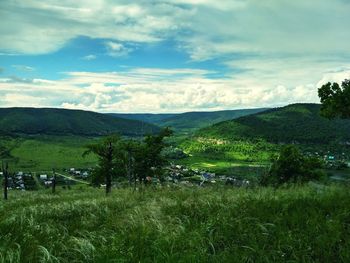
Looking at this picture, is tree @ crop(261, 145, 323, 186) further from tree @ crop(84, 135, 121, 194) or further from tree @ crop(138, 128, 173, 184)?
tree @ crop(84, 135, 121, 194)

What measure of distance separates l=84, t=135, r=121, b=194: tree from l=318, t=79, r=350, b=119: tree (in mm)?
26848

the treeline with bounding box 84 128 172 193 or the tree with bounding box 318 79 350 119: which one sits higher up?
the tree with bounding box 318 79 350 119

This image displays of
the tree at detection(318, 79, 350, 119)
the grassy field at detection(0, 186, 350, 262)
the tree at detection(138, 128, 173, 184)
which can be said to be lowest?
the tree at detection(138, 128, 173, 184)

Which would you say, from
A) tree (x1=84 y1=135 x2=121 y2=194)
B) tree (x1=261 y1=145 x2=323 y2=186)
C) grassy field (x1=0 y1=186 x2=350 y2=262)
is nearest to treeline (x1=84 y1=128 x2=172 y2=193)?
tree (x1=84 y1=135 x2=121 y2=194)

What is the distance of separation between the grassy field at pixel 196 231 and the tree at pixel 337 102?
2122 centimetres

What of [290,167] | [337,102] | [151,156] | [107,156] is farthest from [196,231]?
[290,167]

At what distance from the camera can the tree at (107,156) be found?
49406 mm

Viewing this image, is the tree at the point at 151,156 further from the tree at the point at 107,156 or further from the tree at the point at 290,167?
the tree at the point at 290,167

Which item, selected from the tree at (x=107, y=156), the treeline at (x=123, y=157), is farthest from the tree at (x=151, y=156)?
the tree at (x=107, y=156)

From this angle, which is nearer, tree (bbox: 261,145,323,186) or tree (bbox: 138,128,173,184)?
tree (bbox: 138,128,173,184)

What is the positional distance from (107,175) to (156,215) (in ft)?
135

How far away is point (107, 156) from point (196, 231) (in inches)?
1716

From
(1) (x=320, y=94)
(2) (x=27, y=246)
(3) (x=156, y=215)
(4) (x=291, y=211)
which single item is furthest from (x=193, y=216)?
(1) (x=320, y=94)

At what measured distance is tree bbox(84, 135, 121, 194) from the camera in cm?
4941
